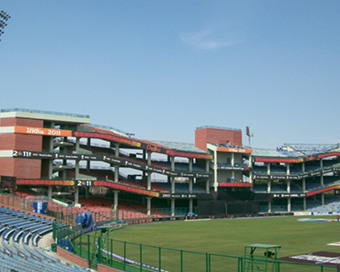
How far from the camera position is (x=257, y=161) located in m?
98.5

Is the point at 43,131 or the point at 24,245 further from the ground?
the point at 43,131

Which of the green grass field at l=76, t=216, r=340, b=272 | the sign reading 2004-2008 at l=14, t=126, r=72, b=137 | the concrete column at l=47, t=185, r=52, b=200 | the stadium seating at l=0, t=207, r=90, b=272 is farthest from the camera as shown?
the concrete column at l=47, t=185, r=52, b=200

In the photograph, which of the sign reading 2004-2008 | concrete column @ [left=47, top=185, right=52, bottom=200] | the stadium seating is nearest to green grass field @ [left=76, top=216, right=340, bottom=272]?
the stadium seating

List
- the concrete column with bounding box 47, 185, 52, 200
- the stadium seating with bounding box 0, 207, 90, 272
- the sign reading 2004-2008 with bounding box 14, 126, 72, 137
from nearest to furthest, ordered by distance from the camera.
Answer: the stadium seating with bounding box 0, 207, 90, 272 → the sign reading 2004-2008 with bounding box 14, 126, 72, 137 → the concrete column with bounding box 47, 185, 52, 200

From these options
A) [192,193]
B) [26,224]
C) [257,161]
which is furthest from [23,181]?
[257,161]

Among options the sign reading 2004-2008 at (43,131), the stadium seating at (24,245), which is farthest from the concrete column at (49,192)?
the stadium seating at (24,245)

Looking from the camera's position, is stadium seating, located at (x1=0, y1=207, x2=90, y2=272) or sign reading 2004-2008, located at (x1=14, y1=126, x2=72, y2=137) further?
sign reading 2004-2008, located at (x1=14, y1=126, x2=72, y2=137)

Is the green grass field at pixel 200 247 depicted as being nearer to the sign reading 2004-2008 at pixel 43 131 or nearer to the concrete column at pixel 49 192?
the concrete column at pixel 49 192

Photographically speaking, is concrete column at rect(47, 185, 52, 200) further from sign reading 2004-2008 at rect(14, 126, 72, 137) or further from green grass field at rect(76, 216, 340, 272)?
green grass field at rect(76, 216, 340, 272)

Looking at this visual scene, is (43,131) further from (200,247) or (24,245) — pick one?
(200,247)

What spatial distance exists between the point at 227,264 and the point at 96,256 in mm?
8942

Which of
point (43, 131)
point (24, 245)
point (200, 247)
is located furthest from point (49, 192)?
point (200, 247)

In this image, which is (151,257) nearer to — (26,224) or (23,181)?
(26,224)

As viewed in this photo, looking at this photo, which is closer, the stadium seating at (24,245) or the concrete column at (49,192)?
the stadium seating at (24,245)
